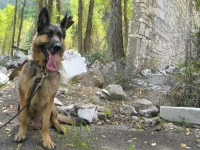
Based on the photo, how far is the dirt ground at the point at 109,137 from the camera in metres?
3.86

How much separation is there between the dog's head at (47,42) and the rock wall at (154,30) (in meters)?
3.24

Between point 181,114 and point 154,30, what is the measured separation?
255 inches

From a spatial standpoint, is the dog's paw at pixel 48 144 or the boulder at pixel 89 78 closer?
the dog's paw at pixel 48 144

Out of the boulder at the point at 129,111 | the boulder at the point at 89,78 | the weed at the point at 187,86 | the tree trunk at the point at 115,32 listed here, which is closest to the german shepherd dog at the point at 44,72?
the boulder at the point at 129,111

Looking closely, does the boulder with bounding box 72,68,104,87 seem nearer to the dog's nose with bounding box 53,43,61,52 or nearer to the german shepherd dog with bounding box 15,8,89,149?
the german shepherd dog with bounding box 15,8,89,149

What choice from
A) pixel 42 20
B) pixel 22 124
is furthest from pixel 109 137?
pixel 42 20

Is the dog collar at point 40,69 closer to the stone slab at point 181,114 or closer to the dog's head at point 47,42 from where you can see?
the dog's head at point 47,42

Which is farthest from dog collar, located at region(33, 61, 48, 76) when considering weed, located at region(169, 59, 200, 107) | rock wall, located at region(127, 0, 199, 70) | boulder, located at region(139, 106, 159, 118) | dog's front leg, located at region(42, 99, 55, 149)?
rock wall, located at region(127, 0, 199, 70)

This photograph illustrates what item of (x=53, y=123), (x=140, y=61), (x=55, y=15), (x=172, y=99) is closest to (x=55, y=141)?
(x=53, y=123)

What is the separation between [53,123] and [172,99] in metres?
2.82

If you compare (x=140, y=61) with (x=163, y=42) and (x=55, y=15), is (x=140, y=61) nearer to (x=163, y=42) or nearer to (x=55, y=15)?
(x=163, y=42)

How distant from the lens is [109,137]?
4.52 meters

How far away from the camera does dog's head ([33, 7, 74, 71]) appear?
147 inches

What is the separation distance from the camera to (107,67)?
350 inches
